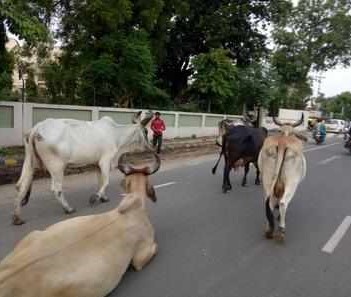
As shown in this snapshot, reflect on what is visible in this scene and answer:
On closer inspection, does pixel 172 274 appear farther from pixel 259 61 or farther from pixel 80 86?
pixel 259 61

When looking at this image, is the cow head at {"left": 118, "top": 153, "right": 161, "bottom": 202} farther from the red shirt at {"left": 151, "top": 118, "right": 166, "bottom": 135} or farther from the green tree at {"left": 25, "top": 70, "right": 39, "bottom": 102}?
the green tree at {"left": 25, "top": 70, "right": 39, "bottom": 102}

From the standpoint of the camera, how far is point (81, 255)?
3.46 m

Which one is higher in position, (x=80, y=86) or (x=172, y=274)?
(x=80, y=86)

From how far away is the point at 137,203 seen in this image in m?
4.45

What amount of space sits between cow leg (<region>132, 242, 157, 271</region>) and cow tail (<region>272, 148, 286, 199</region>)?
194 cm

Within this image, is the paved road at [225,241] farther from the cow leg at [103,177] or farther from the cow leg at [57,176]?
the cow leg at [57,176]

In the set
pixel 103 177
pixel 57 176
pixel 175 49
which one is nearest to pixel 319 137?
pixel 175 49

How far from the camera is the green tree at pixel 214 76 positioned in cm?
2252

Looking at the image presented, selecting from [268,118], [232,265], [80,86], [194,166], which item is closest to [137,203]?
[232,265]

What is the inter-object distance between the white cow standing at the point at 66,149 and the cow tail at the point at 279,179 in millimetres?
2929

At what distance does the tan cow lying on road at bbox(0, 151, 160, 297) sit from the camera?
10.1 feet

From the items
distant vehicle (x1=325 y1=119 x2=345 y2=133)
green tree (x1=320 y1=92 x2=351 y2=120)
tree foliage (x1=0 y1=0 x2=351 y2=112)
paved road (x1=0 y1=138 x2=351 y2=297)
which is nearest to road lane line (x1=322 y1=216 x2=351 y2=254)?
paved road (x1=0 y1=138 x2=351 y2=297)

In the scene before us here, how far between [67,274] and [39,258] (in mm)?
261

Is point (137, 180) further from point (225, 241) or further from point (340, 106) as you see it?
point (340, 106)
